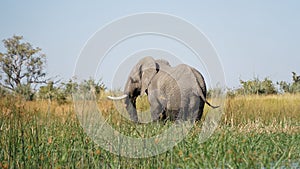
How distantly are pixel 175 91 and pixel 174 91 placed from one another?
0.06 ft

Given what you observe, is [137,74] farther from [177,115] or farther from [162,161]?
[162,161]

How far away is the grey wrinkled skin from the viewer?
781 cm

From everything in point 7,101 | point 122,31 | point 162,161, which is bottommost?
point 162,161

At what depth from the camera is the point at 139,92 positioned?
9180 mm

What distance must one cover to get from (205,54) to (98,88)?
14.9 ft

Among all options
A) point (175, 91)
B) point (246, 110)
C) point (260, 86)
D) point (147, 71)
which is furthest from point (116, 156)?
point (260, 86)

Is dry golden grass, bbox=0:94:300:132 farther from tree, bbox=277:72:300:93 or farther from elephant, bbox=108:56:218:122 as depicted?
tree, bbox=277:72:300:93

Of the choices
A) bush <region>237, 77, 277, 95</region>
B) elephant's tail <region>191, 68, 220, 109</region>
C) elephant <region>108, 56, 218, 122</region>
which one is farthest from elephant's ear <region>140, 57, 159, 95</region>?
bush <region>237, 77, 277, 95</region>

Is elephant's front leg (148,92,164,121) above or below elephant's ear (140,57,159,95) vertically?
below

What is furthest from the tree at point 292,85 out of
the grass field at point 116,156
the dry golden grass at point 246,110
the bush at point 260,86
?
the grass field at point 116,156

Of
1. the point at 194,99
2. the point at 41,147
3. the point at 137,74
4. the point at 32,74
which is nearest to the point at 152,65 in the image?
the point at 137,74

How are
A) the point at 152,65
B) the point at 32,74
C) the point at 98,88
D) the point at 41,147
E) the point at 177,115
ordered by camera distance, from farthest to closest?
the point at 32,74 < the point at 98,88 < the point at 152,65 < the point at 177,115 < the point at 41,147

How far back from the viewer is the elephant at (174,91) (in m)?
7.81

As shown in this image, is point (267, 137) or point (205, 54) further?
point (205, 54)
